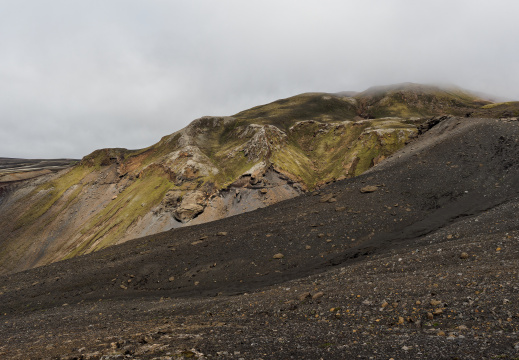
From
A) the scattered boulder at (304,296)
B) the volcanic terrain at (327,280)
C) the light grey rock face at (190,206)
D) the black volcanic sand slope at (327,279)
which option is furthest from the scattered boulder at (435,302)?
the light grey rock face at (190,206)

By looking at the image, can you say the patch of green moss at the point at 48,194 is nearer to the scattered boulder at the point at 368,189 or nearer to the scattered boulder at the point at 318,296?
the scattered boulder at the point at 368,189

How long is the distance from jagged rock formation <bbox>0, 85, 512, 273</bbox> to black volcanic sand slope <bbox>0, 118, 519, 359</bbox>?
12.7 m

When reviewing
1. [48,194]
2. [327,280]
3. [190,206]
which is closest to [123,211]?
[190,206]

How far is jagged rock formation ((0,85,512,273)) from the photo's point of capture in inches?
2109

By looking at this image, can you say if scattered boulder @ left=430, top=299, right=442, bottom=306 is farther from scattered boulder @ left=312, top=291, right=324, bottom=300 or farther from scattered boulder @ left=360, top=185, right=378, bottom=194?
scattered boulder @ left=360, top=185, right=378, bottom=194

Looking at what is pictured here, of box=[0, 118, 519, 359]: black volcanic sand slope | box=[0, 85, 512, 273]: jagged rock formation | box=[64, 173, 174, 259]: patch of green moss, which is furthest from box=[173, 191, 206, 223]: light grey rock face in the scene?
box=[0, 118, 519, 359]: black volcanic sand slope

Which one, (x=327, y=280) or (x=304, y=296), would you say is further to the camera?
(x=327, y=280)

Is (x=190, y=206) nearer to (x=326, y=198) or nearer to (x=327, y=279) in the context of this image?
(x=326, y=198)

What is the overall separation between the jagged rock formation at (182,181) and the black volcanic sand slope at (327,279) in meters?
12.7

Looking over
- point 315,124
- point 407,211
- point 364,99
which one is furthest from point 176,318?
point 364,99

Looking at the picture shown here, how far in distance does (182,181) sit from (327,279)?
147 feet

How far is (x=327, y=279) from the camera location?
20172mm

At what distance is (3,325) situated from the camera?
22.5 metres

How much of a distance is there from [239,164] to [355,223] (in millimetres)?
35998
